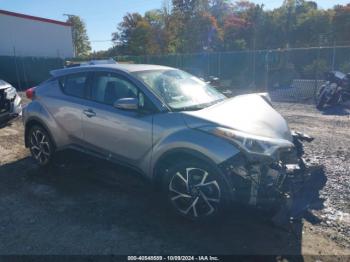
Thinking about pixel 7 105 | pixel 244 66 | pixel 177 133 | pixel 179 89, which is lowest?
pixel 7 105

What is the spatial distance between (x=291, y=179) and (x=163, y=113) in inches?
60.6

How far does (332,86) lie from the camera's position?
409 inches

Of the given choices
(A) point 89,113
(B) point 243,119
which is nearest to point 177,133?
(B) point 243,119

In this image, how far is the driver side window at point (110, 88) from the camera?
4035 millimetres

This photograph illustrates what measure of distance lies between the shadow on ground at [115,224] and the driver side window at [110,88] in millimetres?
865

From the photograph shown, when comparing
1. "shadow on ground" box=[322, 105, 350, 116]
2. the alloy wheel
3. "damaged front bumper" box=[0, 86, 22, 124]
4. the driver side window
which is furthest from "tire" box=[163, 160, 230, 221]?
"shadow on ground" box=[322, 105, 350, 116]

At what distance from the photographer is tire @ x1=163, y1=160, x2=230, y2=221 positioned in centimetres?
324

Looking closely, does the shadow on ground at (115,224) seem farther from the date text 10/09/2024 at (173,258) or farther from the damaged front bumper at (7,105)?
the damaged front bumper at (7,105)

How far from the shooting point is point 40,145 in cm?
516

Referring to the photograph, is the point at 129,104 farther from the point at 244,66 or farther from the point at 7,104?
the point at 244,66

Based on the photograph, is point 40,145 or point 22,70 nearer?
point 40,145

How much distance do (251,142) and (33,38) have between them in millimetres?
30182

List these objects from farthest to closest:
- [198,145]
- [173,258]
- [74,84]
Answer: [74,84] → [198,145] → [173,258]

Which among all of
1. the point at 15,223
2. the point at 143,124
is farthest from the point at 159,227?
the point at 15,223
